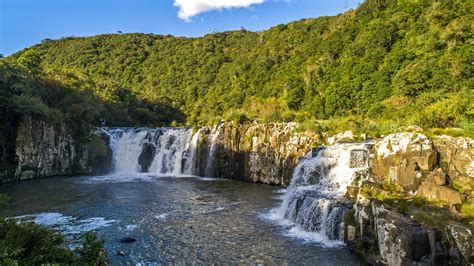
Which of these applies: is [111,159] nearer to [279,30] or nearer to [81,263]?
[81,263]

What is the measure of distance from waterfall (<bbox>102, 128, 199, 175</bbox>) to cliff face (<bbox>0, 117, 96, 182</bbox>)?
Answer: 4250mm

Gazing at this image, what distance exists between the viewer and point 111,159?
39.8 m

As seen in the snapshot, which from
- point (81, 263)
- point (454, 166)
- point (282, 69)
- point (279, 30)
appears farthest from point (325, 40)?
point (81, 263)

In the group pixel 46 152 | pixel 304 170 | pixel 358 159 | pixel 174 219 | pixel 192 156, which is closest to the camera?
pixel 174 219

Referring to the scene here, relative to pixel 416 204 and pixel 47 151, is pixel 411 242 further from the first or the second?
pixel 47 151

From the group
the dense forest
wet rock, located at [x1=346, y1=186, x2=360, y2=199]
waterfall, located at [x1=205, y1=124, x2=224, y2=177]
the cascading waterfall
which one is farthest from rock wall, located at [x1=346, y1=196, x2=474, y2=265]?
the cascading waterfall

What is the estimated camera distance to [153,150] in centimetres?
3988

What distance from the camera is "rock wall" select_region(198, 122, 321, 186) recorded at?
27.4 m

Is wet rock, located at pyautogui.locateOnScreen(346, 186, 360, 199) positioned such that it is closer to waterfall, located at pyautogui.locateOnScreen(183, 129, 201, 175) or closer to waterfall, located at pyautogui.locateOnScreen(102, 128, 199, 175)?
waterfall, located at pyautogui.locateOnScreen(183, 129, 201, 175)

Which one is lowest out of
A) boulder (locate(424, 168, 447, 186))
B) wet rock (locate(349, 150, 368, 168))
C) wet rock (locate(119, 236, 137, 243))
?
wet rock (locate(119, 236, 137, 243))

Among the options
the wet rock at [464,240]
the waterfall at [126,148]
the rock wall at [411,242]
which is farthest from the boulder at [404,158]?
the waterfall at [126,148]

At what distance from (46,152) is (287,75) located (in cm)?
3925

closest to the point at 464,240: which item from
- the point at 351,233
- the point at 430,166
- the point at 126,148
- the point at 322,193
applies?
the point at 351,233

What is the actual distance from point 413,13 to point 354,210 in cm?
4297
